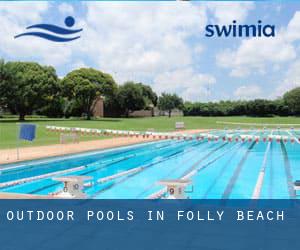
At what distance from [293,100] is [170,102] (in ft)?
69.1

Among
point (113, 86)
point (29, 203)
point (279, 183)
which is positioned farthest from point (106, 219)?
point (113, 86)

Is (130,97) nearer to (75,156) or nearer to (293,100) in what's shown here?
(293,100)

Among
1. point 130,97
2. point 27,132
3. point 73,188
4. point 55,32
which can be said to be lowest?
point 73,188

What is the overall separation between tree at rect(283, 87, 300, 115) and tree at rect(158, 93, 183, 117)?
18481mm

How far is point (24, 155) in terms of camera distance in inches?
505

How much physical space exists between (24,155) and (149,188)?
227 inches

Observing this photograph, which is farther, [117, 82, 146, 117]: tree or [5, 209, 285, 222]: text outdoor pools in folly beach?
[117, 82, 146, 117]: tree

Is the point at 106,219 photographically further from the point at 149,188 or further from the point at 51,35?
the point at 51,35

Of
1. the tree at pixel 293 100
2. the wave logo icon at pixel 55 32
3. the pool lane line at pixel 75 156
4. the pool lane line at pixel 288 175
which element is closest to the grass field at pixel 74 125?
the pool lane line at pixel 75 156

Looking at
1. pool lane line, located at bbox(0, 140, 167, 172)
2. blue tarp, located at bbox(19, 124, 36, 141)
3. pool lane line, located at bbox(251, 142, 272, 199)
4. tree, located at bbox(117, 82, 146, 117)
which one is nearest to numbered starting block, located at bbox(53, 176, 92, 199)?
pool lane line, located at bbox(251, 142, 272, 199)

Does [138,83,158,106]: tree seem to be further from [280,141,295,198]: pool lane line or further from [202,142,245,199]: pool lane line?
[202,142,245,199]: pool lane line

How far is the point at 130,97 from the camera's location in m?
55.1

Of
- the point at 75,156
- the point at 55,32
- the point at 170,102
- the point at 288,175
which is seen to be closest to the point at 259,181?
the point at 288,175

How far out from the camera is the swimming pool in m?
8.57
